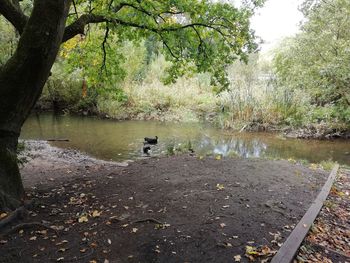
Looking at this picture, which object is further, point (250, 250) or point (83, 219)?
point (83, 219)

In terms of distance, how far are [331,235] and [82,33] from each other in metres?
4.68

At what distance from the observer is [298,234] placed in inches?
152

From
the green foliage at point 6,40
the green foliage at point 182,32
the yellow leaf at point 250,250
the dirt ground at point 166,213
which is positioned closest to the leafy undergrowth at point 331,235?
the dirt ground at point 166,213

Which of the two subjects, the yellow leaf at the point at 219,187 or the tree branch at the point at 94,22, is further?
the tree branch at the point at 94,22

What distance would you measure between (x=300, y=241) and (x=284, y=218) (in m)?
0.65

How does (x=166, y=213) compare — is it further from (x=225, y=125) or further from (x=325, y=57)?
(x=225, y=125)

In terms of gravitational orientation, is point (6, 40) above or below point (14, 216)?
above

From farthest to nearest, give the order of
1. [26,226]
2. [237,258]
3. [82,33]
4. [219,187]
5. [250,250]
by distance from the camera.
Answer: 1. [82,33]
2. [219,187]
3. [26,226]
4. [250,250]
5. [237,258]

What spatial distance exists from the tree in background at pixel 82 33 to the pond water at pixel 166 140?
396 centimetres

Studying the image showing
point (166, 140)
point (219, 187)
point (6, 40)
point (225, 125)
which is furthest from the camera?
point (6, 40)

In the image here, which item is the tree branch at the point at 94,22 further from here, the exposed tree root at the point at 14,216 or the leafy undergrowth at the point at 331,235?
the leafy undergrowth at the point at 331,235

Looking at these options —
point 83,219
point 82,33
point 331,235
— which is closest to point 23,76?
point 82,33

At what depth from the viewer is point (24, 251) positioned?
12.1 ft

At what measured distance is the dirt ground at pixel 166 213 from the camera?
11.8 feet
